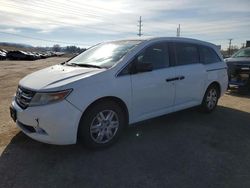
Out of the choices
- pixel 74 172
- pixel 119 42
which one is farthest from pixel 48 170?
pixel 119 42

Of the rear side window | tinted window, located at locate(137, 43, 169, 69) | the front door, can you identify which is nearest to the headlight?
the front door

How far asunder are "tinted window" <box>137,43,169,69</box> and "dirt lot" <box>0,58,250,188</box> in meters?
1.23

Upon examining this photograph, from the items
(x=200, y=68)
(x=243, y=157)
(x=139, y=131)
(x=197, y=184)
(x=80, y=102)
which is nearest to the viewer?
(x=197, y=184)

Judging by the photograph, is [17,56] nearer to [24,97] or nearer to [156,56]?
[156,56]

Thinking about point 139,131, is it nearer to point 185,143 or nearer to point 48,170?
point 185,143

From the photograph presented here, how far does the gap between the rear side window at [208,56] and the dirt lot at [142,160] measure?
1.51m

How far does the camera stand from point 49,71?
451cm

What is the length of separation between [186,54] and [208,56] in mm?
918

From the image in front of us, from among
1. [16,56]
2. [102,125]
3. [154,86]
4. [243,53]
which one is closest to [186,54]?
[154,86]

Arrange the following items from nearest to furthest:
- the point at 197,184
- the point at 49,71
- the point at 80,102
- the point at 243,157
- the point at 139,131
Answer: the point at 197,184 → the point at 80,102 → the point at 243,157 → the point at 49,71 → the point at 139,131

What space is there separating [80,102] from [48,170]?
96cm

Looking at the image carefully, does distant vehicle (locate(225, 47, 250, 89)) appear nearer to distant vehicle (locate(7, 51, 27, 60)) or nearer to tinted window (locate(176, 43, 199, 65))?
tinted window (locate(176, 43, 199, 65))

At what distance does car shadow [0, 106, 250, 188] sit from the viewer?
130 inches

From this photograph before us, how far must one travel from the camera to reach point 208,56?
6.24m
